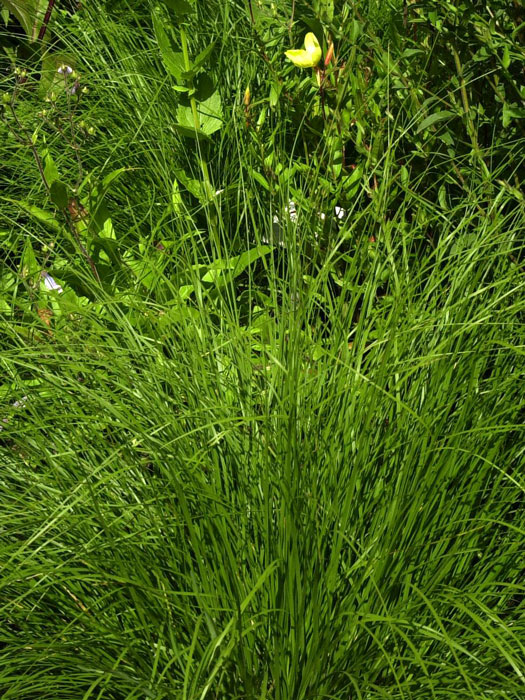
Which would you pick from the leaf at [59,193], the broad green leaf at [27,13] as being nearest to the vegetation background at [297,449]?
the leaf at [59,193]

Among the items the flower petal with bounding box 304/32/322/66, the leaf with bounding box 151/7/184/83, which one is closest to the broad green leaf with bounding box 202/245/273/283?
the flower petal with bounding box 304/32/322/66

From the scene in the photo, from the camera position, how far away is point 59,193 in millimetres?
1874

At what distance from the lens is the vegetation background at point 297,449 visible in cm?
132

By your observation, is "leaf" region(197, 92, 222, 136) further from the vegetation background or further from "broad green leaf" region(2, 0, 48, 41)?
"broad green leaf" region(2, 0, 48, 41)

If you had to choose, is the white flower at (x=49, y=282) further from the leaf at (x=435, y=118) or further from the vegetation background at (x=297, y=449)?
the leaf at (x=435, y=118)

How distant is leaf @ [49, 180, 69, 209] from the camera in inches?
73.0

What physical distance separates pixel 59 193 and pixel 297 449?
88cm

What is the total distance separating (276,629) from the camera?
1.31 metres

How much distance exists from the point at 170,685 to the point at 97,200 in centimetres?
113

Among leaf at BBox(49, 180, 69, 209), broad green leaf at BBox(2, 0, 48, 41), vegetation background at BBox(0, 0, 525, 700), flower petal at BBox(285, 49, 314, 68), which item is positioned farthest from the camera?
broad green leaf at BBox(2, 0, 48, 41)

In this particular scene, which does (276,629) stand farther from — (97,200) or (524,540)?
(97,200)

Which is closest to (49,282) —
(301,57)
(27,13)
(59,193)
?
(59,193)

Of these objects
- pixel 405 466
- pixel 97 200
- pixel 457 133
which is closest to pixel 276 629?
pixel 405 466

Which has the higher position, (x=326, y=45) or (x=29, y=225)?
(x=326, y=45)
